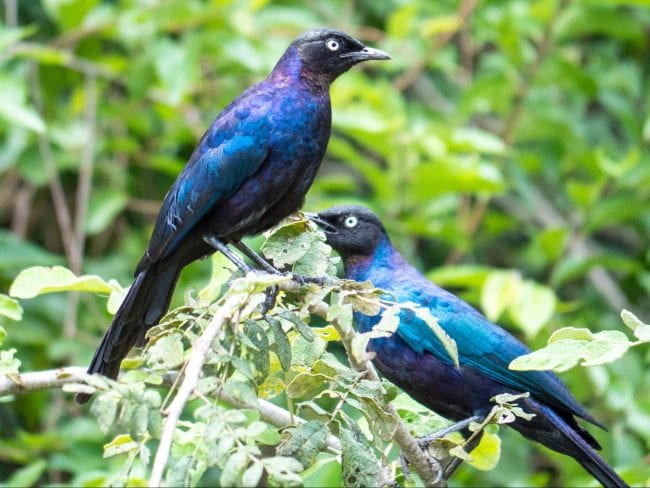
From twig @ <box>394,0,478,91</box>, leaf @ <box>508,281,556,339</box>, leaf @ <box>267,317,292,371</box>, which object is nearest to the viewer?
leaf @ <box>267,317,292,371</box>

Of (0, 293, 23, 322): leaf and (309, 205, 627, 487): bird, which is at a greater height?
(0, 293, 23, 322): leaf

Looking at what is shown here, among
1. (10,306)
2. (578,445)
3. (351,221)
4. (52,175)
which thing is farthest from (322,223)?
(52,175)

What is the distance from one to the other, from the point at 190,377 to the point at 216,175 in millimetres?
1622

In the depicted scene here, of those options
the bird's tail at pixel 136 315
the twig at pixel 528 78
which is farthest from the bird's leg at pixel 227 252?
the twig at pixel 528 78

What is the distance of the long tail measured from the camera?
4.15 metres

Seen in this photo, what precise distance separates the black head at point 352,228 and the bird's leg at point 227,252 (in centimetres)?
80

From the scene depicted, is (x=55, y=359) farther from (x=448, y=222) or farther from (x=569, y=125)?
(x=569, y=125)

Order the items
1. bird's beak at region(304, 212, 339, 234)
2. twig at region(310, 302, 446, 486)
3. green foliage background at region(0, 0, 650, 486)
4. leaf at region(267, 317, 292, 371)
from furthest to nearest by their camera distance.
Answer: green foliage background at region(0, 0, 650, 486) < bird's beak at region(304, 212, 339, 234) < twig at region(310, 302, 446, 486) < leaf at region(267, 317, 292, 371)

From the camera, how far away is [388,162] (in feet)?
21.3

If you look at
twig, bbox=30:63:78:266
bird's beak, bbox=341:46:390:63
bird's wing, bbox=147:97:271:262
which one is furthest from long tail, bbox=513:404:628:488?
twig, bbox=30:63:78:266

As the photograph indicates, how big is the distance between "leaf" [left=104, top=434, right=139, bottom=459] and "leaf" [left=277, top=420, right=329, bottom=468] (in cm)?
34

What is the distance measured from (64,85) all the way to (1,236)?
4.29 ft

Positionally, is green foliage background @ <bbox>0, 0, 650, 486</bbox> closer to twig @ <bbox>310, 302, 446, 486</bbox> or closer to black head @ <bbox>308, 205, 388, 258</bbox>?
black head @ <bbox>308, 205, 388, 258</bbox>

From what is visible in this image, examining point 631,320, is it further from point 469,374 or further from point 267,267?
point 469,374
